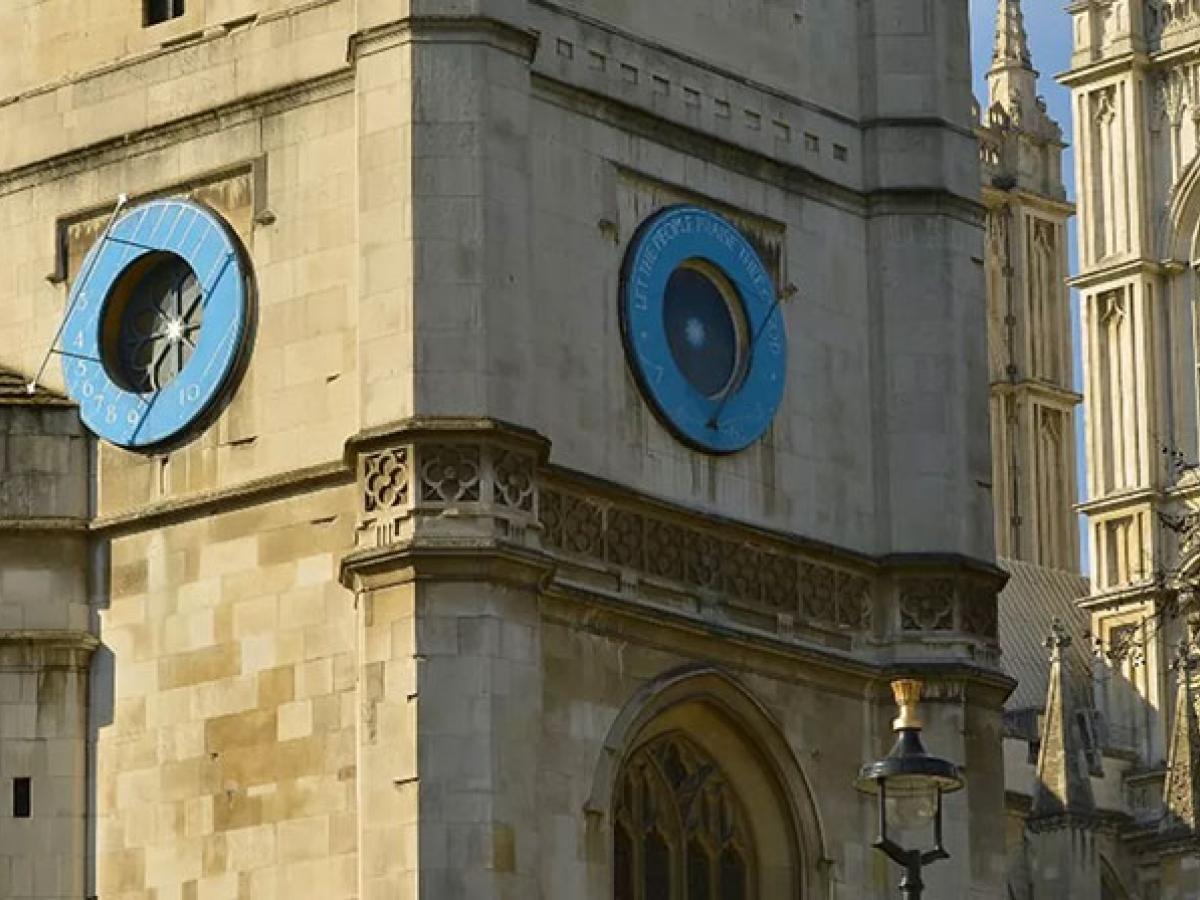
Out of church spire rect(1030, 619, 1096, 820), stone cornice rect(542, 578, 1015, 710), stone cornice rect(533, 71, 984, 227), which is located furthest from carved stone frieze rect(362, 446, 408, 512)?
church spire rect(1030, 619, 1096, 820)

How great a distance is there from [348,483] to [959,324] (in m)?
6.25

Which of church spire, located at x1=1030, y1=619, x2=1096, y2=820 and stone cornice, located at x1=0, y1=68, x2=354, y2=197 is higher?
church spire, located at x1=1030, y1=619, x2=1096, y2=820

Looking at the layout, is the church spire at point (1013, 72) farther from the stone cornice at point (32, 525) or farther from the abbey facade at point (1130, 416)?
the stone cornice at point (32, 525)

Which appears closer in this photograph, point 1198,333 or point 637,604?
Answer: point 637,604

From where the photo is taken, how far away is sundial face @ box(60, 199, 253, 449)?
36312 mm

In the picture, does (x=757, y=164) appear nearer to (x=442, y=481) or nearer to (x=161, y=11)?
(x=161, y=11)

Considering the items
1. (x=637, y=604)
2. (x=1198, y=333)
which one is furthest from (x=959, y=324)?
(x=1198, y=333)

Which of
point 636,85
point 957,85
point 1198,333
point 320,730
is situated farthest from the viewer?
point 1198,333

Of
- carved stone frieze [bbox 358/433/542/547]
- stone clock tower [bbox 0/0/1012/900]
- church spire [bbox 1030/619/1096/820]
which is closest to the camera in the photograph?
carved stone frieze [bbox 358/433/542/547]

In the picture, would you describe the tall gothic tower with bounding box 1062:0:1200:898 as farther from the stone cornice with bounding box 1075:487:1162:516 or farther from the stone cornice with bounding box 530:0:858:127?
the stone cornice with bounding box 530:0:858:127

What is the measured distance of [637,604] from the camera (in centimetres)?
3584

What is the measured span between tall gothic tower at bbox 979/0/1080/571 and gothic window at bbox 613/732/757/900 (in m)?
77.5

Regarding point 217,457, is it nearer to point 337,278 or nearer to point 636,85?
point 337,278

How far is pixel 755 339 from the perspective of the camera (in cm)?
3759
